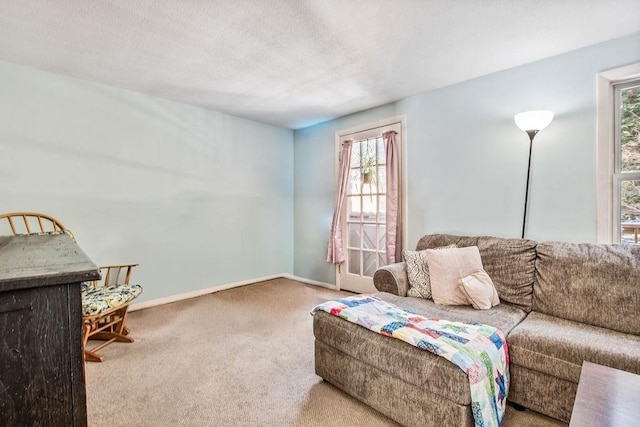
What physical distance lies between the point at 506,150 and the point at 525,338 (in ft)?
5.46

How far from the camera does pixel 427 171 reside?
317 cm

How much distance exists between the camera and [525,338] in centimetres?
164

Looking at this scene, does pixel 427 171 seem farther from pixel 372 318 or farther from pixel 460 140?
pixel 372 318

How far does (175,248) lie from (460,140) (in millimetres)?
3263

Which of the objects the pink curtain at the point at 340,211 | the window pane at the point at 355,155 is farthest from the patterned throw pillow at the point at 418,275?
the window pane at the point at 355,155

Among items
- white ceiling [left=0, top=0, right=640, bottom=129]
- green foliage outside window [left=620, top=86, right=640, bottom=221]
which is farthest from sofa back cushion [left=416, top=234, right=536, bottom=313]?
white ceiling [left=0, top=0, right=640, bottom=129]

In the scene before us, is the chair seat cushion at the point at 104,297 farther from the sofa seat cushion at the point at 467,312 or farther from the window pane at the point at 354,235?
the window pane at the point at 354,235

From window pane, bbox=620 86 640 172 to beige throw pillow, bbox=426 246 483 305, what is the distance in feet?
4.09

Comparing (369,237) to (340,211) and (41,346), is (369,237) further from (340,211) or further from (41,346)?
(41,346)

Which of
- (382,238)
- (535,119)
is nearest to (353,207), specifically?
(382,238)

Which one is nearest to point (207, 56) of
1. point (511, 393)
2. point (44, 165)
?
point (44, 165)

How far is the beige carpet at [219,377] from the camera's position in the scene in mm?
1621

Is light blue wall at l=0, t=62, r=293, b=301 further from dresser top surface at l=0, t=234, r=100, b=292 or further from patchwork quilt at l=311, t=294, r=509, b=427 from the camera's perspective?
dresser top surface at l=0, t=234, r=100, b=292

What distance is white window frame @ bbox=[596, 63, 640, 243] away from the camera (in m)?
2.21
